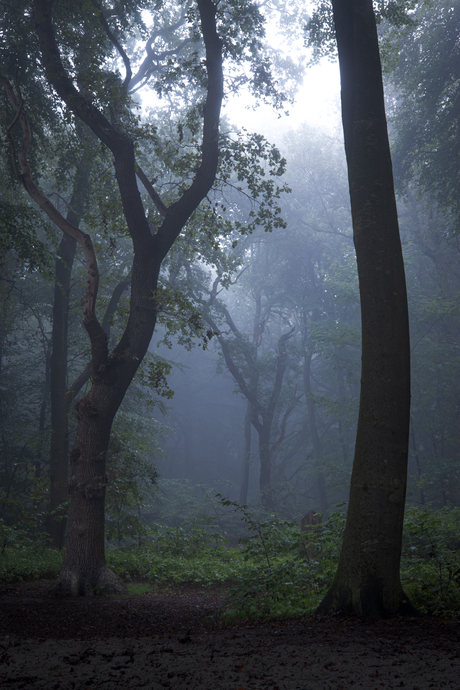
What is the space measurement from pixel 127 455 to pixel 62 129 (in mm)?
8163

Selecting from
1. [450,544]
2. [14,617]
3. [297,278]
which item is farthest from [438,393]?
[14,617]

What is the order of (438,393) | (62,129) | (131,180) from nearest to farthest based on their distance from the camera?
1. (131,180)
2. (62,129)
3. (438,393)

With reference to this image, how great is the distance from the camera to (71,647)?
3.43 metres

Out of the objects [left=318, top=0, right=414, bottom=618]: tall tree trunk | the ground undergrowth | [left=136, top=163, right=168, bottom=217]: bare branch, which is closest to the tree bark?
[left=136, top=163, right=168, bottom=217]: bare branch

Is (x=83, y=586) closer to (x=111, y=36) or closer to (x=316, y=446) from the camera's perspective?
(x=111, y=36)

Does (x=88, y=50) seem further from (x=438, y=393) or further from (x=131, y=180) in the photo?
(x=438, y=393)

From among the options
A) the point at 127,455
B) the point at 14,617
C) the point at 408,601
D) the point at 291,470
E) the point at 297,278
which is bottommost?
the point at 14,617

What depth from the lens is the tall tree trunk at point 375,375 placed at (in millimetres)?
3854

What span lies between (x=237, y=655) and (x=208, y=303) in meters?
18.0

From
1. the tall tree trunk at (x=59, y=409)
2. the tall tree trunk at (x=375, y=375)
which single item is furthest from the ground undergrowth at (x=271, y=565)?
the tall tree trunk at (x=59, y=409)

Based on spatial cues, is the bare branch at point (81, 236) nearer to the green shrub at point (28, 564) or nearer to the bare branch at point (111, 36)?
the bare branch at point (111, 36)

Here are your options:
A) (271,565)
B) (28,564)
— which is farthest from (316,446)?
(271,565)

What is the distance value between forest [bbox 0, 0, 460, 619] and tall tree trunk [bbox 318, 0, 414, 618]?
0.06 ft

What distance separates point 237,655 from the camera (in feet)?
9.87
